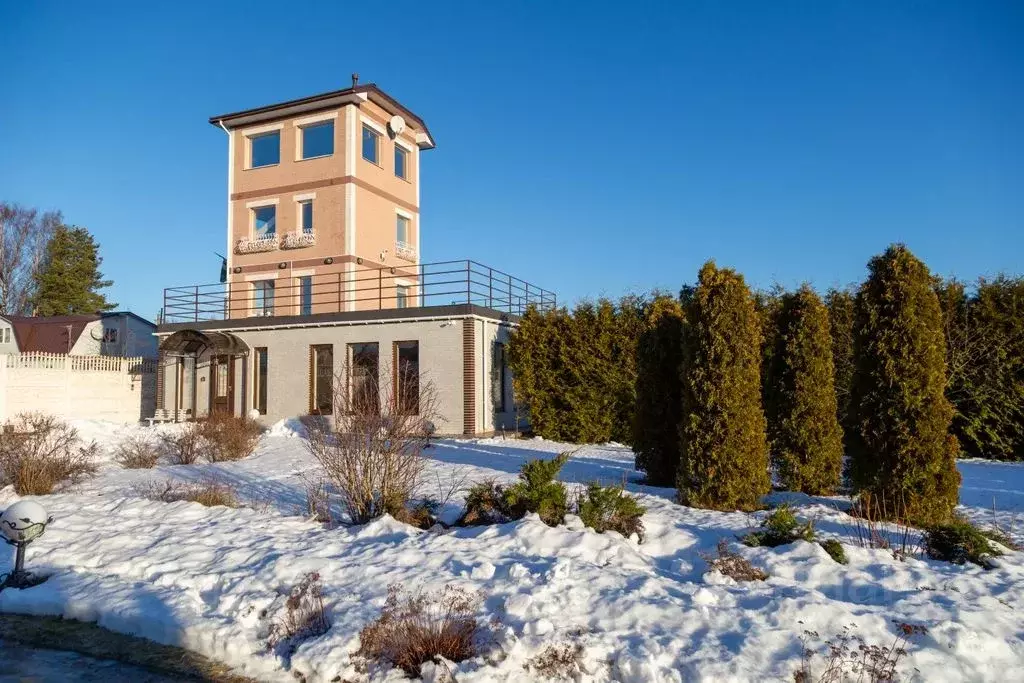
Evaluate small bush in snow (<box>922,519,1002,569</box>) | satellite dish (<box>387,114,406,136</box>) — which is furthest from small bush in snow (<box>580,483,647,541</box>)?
satellite dish (<box>387,114,406,136</box>)

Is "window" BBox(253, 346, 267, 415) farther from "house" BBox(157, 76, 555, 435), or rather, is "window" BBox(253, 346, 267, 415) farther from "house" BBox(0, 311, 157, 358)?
"house" BBox(0, 311, 157, 358)

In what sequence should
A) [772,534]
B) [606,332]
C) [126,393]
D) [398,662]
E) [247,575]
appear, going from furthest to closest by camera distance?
[126,393]
[606,332]
[772,534]
[247,575]
[398,662]

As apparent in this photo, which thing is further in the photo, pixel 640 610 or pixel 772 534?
pixel 772 534

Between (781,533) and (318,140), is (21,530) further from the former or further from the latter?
(318,140)

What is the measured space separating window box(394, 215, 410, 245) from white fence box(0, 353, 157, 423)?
936 cm

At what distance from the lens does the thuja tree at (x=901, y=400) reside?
7430mm

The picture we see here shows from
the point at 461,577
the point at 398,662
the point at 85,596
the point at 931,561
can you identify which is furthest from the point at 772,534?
the point at 85,596

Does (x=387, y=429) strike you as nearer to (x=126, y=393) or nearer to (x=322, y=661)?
(x=322, y=661)

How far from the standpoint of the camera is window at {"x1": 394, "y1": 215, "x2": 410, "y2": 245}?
26453mm

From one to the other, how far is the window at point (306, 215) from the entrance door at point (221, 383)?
5445 millimetres

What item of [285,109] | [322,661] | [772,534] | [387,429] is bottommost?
[322,661]

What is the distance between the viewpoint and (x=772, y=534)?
21.7 ft

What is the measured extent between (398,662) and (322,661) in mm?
512

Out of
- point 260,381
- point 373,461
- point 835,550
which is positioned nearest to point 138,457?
point 373,461
